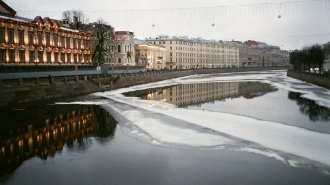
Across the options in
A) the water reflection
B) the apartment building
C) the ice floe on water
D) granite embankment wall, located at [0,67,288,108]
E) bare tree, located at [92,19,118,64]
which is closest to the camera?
the ice floe on water

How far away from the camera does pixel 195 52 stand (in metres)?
134

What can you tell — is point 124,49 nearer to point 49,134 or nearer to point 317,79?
point 317,79

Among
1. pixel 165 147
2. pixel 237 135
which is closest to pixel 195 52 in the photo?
pixel 237 135

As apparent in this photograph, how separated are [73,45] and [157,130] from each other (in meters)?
42.6

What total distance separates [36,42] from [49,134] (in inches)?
1248

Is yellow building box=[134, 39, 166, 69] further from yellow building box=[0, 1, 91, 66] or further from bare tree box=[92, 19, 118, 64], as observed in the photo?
yellow building box=[0, 1, 91, 66]

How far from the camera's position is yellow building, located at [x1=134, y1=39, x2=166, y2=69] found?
92.9 meters

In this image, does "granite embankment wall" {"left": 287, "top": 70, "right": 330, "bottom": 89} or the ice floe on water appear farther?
"granite embankment wall" {"left": 287, "top": 70, "right": 330, "bottom": 89}

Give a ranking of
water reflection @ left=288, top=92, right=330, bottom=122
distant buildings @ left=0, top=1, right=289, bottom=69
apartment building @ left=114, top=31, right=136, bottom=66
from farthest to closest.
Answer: apartment building @ left=114, top=31, right=136, bottom=66 < distant buildings @ left=0, top=1, right=289, bottom=69 < water reflection @ left=288, top=92, right=330, bottom=122

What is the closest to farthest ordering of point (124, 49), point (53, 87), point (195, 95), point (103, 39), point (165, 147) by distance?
point (165, 147), point (53, 87), point (195, 95), point (103, 39), point (124, 49)

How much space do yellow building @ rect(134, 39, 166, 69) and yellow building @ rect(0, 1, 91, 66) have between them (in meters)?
33.7

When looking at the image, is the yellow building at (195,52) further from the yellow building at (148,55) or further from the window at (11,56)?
the window at (11,56)

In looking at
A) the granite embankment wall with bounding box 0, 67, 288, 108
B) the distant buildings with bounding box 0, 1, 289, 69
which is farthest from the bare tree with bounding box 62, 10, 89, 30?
the granite embankment wall with bounding box 0, 67, 288, 108

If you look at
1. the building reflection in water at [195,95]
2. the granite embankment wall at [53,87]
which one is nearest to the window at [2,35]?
the granite embankment wall at [53,87]
